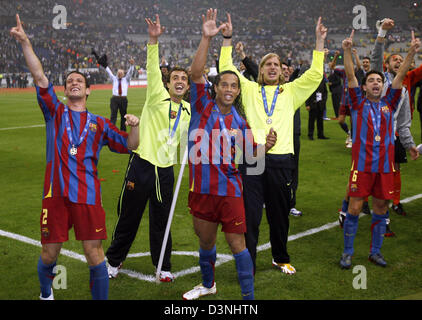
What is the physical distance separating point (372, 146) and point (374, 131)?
161 millimetres

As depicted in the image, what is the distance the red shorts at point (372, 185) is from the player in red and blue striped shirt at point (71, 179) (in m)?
2.53

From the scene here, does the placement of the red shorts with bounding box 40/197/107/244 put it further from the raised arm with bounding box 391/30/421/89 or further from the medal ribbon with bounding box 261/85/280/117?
the raised arm with bounding box 391/30/421/89

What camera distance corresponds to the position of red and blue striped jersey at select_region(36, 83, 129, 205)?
12.5 ft

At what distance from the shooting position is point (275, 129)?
4906 mm

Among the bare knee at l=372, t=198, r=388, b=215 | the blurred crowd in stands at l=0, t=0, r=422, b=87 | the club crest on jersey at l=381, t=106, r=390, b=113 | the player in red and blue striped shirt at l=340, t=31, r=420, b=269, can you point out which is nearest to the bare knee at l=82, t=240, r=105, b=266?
the player in red and blue striped shirt at l=340, t=31, r=420, b=269

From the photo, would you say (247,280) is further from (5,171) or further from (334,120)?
(334,120)

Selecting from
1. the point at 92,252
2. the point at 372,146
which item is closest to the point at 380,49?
the point at 372,146

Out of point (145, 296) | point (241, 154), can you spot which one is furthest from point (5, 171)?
point (241, 154)

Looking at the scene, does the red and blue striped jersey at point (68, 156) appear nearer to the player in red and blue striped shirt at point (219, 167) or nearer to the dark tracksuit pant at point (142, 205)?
the player in red and blue striped shirt at point (219, 167)

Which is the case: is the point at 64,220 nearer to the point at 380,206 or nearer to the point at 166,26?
the point at 380,206

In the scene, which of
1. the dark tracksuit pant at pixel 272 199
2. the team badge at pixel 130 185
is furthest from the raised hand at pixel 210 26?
the team badge at pixel 130 185

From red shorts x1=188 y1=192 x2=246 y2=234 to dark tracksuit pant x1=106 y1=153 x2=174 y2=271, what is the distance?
0.88 m

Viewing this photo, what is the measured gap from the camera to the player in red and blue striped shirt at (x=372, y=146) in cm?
516

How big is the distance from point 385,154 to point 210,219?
2.20 m
